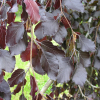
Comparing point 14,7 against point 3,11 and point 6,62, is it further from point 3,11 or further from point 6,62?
point 6,62

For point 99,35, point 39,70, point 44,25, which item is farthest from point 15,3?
point 99,35

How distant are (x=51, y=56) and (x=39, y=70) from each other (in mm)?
87

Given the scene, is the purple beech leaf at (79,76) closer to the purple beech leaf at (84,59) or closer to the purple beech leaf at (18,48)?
the purple beech leaf at (84,59)

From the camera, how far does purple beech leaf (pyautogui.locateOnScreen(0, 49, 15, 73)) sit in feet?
A: 1.08

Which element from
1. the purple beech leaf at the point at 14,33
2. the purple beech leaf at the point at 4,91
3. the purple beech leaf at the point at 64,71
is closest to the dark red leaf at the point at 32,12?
the purple beech leaf at the point at 14,33

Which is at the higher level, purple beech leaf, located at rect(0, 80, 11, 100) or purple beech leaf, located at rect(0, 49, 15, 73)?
purple beech leaf, located at rect(0, 49, 15, 73)

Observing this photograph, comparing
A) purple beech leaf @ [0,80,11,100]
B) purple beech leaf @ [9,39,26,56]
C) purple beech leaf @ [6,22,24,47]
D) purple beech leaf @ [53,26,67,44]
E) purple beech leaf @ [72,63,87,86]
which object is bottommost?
purple beech leaf @ [0,80,11,100]

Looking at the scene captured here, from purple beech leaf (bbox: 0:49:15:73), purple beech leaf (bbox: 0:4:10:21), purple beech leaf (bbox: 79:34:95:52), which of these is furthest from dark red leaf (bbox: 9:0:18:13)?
purple beech leaf (bbox: 79:34:95:52)

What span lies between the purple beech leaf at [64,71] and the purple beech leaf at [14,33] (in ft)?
0.53

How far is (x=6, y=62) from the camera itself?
0.34 m

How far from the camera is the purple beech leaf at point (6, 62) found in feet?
1.08

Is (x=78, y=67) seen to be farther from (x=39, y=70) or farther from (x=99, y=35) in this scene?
(x=99, y=35)

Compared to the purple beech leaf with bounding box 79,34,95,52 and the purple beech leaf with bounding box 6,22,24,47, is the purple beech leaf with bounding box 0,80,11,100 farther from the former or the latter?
the purple beech leaf with bounding box 79,34,95,52

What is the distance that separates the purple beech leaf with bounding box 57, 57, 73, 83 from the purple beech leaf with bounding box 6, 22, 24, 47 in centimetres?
16
